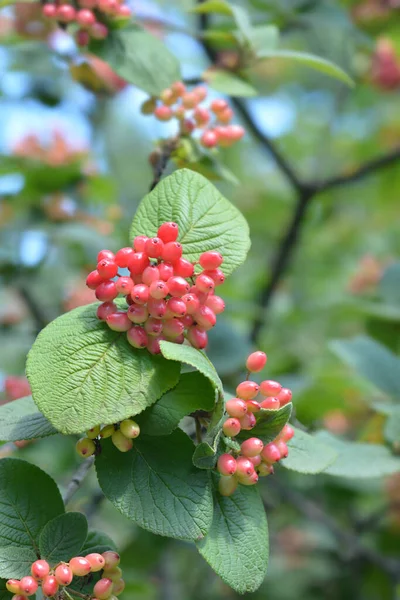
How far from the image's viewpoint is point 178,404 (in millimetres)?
727

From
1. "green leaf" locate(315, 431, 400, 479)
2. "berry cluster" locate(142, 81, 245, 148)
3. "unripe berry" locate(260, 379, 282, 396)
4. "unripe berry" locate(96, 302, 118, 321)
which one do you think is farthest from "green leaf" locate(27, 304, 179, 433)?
"berry cluster" locate(142, 81, 245, 148)

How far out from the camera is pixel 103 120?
2828 mm

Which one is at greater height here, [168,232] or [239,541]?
[168,232]

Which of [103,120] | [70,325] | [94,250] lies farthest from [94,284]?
[103,120]

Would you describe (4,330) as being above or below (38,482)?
below

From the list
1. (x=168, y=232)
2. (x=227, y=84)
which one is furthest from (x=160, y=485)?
(x=227, y=84)

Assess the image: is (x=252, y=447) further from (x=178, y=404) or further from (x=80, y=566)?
(x=80, y=566)

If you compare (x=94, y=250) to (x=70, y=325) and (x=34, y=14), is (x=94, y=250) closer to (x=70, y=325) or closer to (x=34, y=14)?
(x=34, y=14)

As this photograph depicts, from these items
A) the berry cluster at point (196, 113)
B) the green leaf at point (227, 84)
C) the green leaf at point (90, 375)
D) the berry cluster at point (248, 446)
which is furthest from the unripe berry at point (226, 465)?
the green leaf at point (227, 84)

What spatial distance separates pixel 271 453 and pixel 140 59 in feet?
2.40

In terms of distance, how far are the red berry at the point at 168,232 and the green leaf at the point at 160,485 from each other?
0.71ft

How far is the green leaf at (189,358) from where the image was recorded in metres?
0.64

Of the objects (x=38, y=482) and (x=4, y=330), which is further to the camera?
(x=4, y=330)

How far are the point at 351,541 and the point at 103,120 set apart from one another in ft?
6.31
